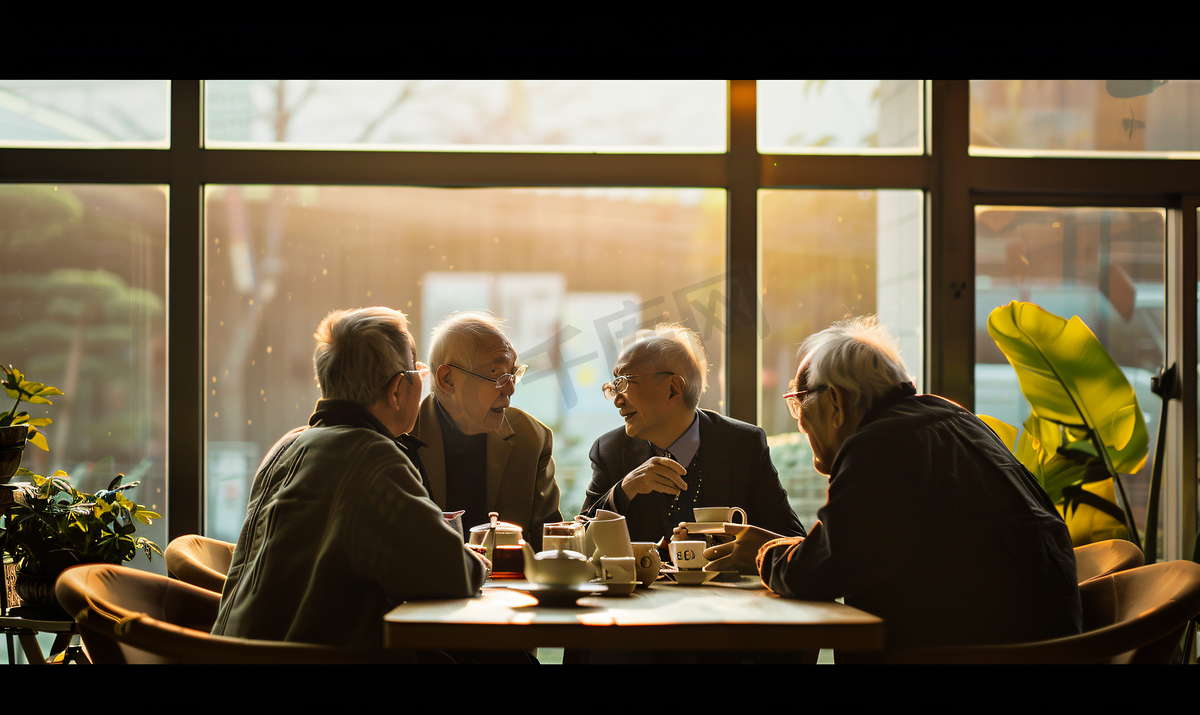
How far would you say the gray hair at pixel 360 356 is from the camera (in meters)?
1.84

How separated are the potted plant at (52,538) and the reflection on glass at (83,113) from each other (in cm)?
158

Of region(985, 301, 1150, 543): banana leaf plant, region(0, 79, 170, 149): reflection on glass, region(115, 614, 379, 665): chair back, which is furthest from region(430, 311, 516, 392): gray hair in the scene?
region(985, 301, 1150, 543): banana leaf plant

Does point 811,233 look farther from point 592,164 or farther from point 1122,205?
point 1122,205

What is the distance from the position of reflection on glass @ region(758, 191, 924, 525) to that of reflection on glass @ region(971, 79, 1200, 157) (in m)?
0.50

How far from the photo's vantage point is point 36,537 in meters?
2.50

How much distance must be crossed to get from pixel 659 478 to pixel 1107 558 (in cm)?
130

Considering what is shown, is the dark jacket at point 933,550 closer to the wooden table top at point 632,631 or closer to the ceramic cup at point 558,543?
the wooden table top at point 632,631

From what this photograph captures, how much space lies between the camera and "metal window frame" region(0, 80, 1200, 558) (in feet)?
10.7

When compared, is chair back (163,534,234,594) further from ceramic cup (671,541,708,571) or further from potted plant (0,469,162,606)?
ceramic cup (671,541,708,571)

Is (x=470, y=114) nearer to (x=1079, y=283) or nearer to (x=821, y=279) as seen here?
(x=821, y=279)

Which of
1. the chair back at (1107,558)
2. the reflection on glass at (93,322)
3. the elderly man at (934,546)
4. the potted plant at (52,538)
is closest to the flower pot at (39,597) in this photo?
the potted plant at (52,538)

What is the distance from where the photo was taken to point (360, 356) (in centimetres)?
186

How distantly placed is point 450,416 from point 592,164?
1.36m
